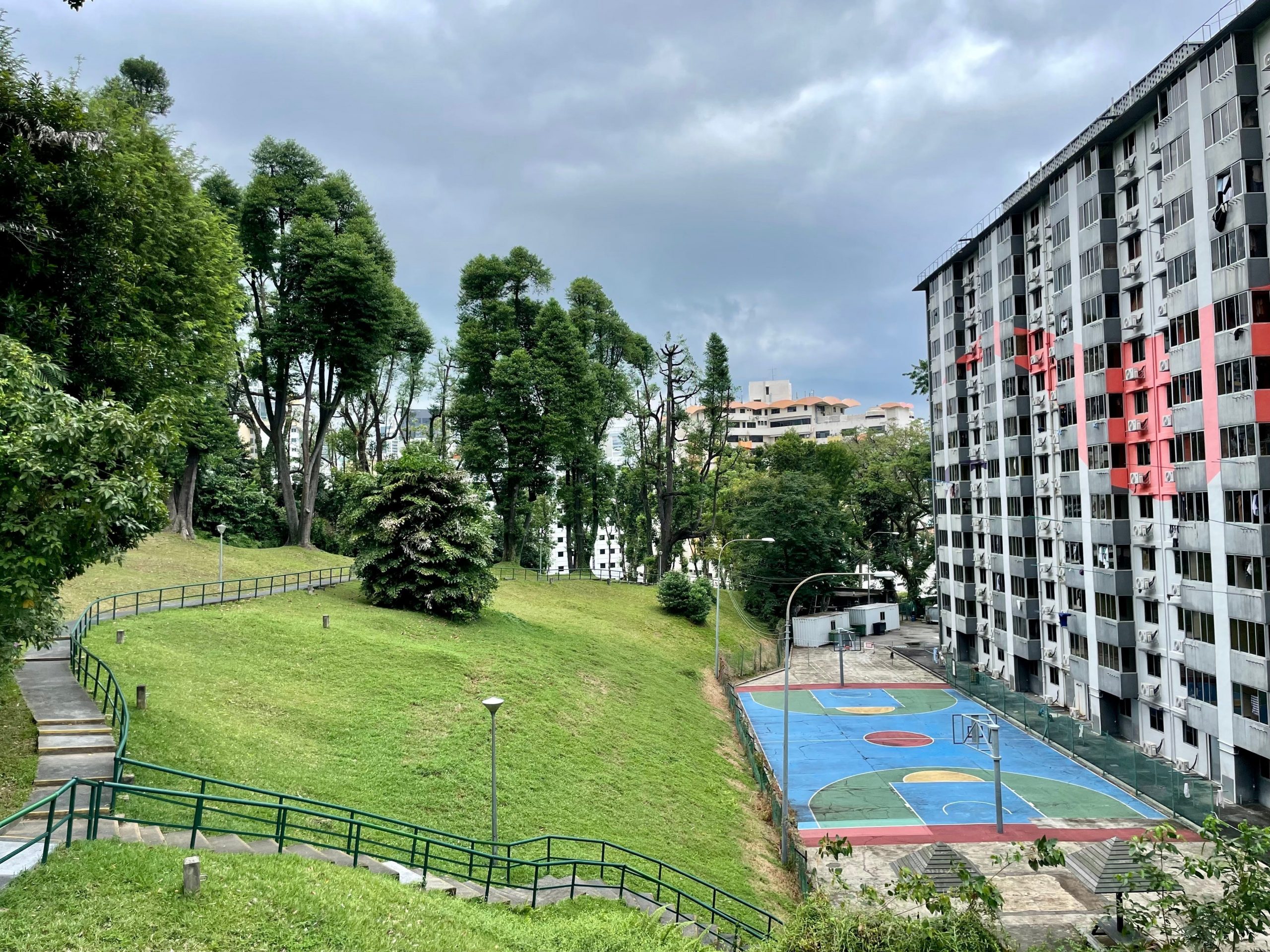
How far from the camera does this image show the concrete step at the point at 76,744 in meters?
14.5

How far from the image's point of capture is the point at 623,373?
66125 millimetres

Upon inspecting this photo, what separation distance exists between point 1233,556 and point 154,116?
4923 centimetres

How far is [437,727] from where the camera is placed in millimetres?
22812

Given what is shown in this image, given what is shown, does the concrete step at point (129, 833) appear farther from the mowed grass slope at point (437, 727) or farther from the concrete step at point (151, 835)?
the mowed grass slope at point (437, 727)

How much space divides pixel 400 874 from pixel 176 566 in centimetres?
3121

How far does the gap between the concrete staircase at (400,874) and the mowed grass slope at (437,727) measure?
6.40ft

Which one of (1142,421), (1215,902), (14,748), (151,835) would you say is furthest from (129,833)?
(1142,421)

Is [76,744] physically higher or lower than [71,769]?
higher

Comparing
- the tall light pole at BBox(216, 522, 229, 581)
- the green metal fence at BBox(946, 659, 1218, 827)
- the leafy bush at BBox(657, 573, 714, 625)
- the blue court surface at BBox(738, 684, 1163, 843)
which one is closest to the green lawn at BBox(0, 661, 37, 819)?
the tall light pole at BBox(216, 522, 229, 581)

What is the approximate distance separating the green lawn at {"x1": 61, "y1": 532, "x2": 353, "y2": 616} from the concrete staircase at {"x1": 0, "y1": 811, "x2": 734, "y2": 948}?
1752 centimetres

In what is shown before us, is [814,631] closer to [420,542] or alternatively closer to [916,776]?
[916,776]

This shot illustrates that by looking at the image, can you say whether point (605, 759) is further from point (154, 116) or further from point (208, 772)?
point (154, 116)

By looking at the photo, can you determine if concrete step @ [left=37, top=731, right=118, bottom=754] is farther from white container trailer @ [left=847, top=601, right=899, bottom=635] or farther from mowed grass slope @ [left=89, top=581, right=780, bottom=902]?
white container trailer @ [left=847, top=601, right=899, bottom=635]

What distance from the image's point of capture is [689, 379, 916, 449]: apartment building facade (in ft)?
437
